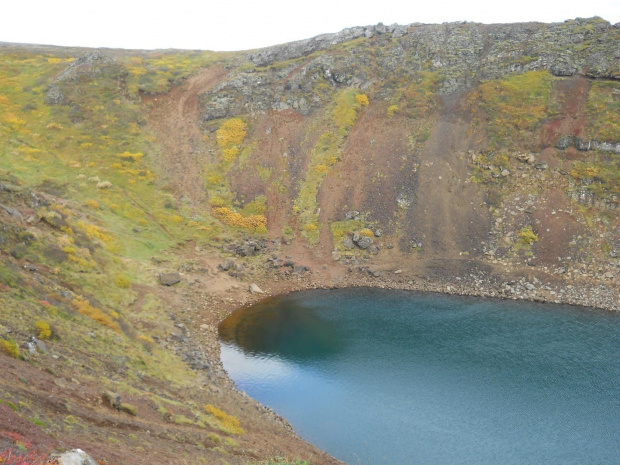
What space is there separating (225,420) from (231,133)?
64.8m

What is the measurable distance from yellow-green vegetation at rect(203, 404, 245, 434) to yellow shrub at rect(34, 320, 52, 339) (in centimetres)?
1208

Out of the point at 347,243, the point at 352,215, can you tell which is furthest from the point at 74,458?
the point at 352,215

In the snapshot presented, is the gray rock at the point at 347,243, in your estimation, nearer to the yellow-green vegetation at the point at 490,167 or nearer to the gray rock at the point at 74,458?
the yellow-green vegetation at the point at 490,167

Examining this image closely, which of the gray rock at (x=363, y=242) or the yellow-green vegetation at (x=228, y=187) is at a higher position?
the yellow-green vegetation at (x=228, y=187)

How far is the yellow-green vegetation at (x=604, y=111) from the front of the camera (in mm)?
69562

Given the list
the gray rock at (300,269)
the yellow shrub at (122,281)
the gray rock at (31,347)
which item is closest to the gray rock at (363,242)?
the gray rock at (300,269)

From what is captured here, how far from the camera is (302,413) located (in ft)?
129

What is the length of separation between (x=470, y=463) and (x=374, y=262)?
35978 millimetres

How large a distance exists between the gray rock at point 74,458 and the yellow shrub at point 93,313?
875 inches

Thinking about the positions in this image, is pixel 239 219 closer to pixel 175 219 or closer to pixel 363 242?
pixel 175 219

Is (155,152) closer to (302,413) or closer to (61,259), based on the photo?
(61,259)

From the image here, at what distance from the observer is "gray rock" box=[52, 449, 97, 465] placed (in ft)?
51.8

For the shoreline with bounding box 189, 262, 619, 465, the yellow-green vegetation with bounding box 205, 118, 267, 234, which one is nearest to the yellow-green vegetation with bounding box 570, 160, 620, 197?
the shoreline with bounding box 189, 262, 619, 465

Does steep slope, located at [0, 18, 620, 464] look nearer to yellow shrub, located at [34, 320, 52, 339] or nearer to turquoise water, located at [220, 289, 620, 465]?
yellow shrub, located at [34, 320, 52, 339]
